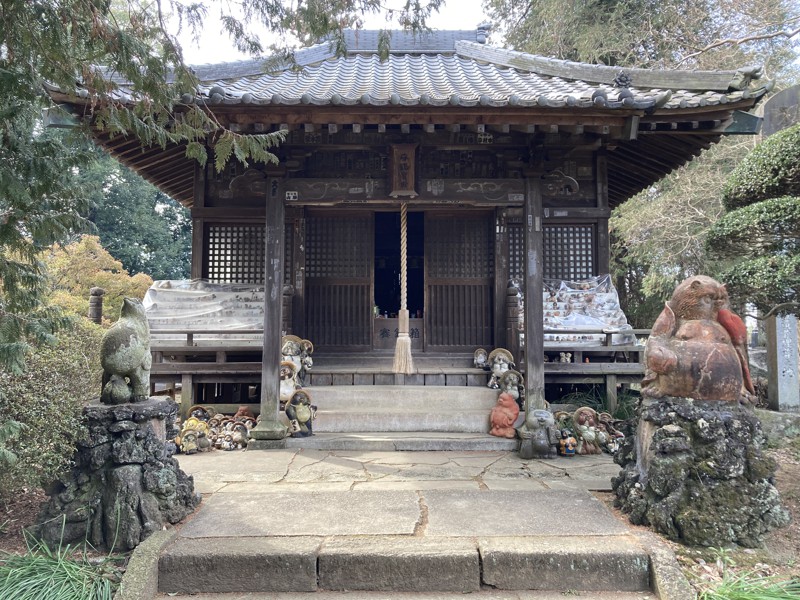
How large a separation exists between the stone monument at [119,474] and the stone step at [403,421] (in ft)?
8.82

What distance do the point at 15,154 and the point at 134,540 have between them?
8.44ft

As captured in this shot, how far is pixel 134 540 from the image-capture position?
10.3ft

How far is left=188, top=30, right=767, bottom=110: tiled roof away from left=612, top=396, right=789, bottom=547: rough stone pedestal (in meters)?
3.07

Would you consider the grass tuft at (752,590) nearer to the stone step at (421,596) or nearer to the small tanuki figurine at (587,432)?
the stone step at (421,596)

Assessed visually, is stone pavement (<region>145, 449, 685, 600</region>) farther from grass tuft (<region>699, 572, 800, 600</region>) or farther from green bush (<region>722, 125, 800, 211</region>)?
green bush (<region>722, 125, 800, 211</region>)

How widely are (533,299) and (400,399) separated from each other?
87.1 inches

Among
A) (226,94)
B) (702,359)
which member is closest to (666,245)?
(702,359)

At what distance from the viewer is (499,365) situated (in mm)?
6875

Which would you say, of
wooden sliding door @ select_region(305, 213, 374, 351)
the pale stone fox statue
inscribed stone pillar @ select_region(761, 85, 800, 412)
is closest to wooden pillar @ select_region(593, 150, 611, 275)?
inscribed stone pillar @ select_region(761, 85, 800, 412)

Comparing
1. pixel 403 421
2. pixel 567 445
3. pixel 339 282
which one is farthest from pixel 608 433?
pixel 339 282

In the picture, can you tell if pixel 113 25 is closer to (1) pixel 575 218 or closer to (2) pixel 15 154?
(2) pixel 15 154

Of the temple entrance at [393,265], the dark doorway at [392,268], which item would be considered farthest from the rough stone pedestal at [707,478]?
the dark doorway at [392,268]

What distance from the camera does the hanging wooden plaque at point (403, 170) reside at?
588 cm

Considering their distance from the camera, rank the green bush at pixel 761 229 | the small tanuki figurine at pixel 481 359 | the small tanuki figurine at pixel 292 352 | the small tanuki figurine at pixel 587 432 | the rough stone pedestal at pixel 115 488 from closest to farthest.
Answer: the rough stone pedestal at pixel 115 488 → the green bush at pixel 761 229 → the small tanuki figurine at pixel 587 432 → the small tanuki figurine at pixel 292 352 → the small tanuki figurine at pixel 481 359
